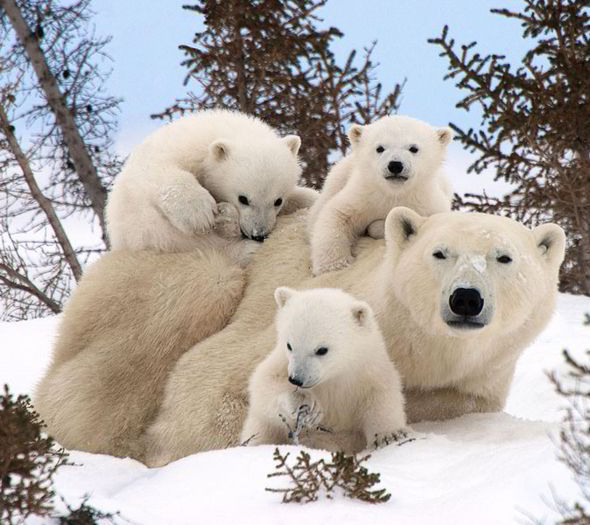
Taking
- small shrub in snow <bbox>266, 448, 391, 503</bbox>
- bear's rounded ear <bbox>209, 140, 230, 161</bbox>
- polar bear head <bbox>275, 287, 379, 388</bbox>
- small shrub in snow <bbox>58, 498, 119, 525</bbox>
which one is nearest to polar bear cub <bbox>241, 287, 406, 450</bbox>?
polar bear head <bbox>275, 287, 379, 388</bbox>

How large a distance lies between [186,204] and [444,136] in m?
1.64

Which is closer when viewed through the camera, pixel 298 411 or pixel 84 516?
pixel 84 516

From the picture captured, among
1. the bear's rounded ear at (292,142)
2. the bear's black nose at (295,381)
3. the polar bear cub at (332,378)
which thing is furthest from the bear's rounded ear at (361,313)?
the bear's rounded ear at (292,142)

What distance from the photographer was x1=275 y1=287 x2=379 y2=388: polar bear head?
3742 mm

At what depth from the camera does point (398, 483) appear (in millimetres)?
3320

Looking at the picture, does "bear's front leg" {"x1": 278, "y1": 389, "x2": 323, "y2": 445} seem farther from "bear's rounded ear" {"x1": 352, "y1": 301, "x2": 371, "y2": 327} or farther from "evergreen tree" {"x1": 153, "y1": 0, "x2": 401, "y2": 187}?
"evergreen tree" {"x1": 153, "y1": 0, "x2": 401, "y2": 187}

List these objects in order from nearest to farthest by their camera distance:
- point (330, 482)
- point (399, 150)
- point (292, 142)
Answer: point (330, 482) → point (399, 150) → point (292, 142)

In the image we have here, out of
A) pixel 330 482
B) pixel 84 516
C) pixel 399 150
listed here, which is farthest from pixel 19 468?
pixel 399 150

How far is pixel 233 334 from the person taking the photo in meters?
4.88

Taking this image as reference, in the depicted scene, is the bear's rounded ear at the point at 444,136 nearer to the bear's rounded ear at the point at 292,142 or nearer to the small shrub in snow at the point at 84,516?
the bear's rounded ear at the point at 292,142

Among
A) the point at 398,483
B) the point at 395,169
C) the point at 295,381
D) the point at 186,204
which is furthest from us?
the point at 186,204

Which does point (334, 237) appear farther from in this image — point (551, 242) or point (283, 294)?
point (551, 242)

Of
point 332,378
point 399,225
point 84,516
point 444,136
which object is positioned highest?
point 444,136

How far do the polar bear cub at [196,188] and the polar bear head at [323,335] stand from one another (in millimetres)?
1318
